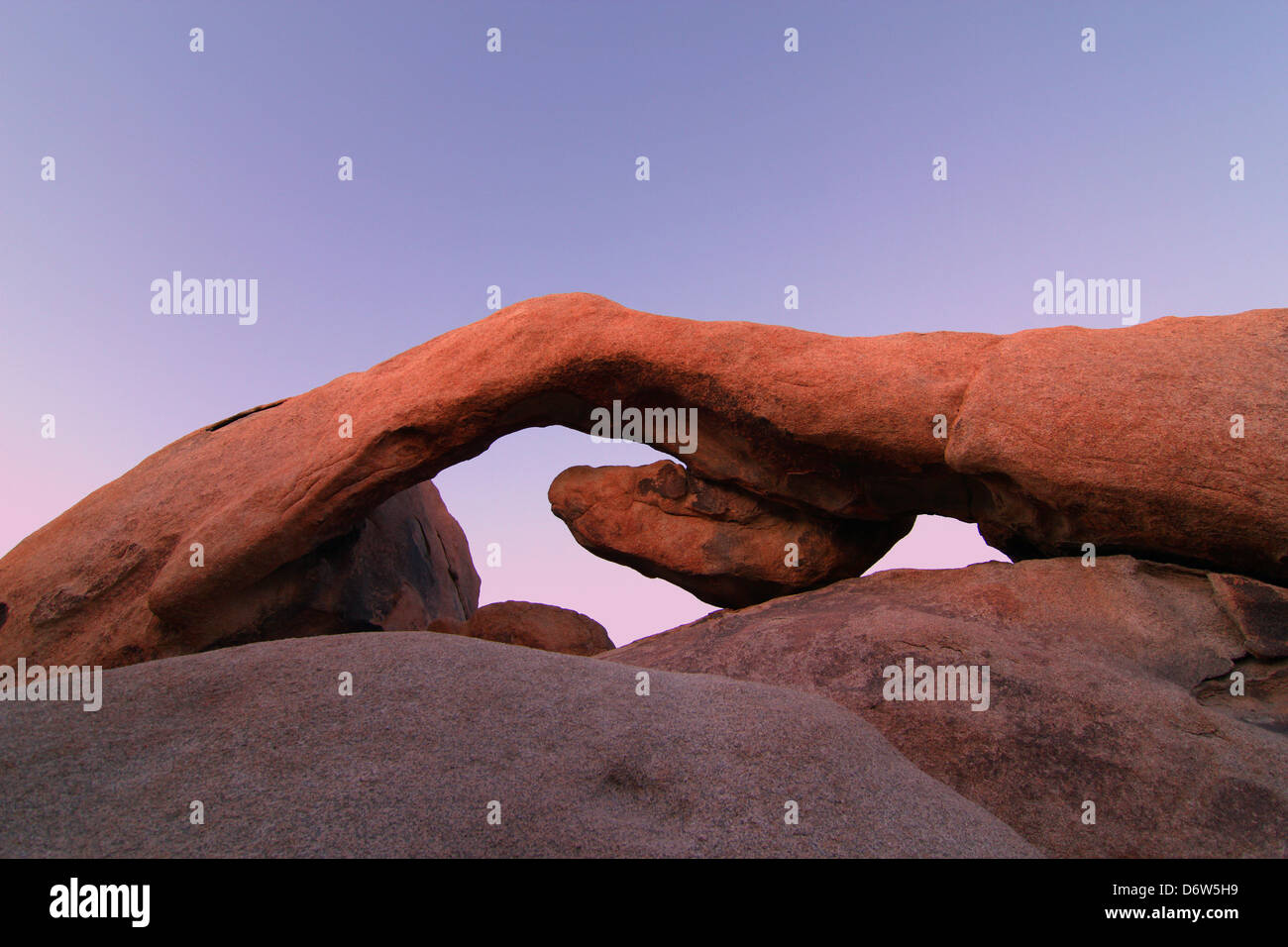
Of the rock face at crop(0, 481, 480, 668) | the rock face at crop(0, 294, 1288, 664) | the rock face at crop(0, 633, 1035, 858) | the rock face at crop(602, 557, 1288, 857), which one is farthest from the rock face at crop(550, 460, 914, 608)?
the rock face at crop(0, 633, 1035, 858)

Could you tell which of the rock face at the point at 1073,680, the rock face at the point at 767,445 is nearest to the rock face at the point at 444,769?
the rock face at the point at 1073,680

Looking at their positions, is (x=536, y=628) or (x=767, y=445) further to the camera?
(x=536, y=628)

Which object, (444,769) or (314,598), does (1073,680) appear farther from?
(314,598)

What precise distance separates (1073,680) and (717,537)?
3864mm

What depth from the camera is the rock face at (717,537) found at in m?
8.31

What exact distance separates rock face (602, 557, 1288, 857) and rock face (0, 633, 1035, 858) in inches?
32.5

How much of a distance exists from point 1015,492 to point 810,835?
4518 millimetres

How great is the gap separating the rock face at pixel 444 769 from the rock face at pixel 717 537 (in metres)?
3.85

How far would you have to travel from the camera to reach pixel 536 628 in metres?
8.84

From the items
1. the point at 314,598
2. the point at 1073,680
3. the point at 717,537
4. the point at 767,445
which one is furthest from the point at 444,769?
the point at 314,598
